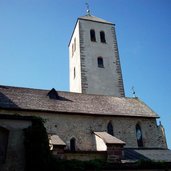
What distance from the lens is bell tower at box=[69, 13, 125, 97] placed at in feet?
86.7

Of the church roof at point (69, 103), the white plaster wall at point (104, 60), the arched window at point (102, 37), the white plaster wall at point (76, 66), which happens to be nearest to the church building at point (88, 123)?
the church roof at point (69, 103)

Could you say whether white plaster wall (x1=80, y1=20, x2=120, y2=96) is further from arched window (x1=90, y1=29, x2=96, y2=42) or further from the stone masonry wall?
the stone masonry wall

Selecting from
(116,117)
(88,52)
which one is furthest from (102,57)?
(116,117)

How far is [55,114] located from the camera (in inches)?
712

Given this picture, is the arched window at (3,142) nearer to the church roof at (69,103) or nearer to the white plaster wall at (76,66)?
the church roof at (69,103)

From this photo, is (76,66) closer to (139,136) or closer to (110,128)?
(110,128)

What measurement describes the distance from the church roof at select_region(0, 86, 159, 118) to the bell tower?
363 cm

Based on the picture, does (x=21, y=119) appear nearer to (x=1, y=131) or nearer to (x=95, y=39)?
(x=1, y=131)

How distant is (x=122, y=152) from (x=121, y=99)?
808cm

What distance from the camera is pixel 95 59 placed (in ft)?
92.1

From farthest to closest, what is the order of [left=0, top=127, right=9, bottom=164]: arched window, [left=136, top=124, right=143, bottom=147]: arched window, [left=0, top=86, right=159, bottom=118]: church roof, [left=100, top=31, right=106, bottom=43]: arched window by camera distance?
[left=100, top=31, right=106, bottom=43]: arched window < [left=136, top=124, right=143, bottom=147]: arched window < [left=0, top=86, right=159, bottom=118]: church roof < [left=0, top=127, right=9, bottom=164]: arched window

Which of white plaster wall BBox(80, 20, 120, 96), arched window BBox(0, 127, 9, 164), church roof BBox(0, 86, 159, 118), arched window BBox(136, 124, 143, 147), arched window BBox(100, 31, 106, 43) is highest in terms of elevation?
arched window BBox(100, 31, 106, 43)

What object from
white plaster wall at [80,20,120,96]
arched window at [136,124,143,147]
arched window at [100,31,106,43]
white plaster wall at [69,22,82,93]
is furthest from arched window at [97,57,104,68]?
Result: arched window at [136,124,143,147]

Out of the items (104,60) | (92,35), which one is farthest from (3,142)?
(92,35)
